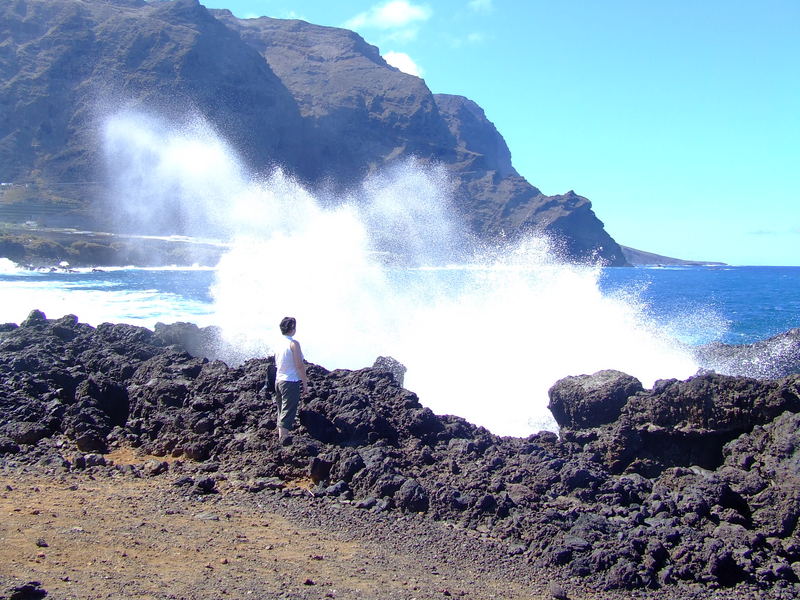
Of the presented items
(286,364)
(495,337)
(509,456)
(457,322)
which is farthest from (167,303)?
(509,456)

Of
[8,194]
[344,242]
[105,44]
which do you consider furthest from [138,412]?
[105,44]

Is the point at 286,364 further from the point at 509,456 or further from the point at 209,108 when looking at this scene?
the point at 209,108

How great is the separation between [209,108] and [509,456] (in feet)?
425

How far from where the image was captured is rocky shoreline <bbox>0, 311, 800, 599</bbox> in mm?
4766

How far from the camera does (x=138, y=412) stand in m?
7.75

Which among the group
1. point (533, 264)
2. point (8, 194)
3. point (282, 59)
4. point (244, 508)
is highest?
point (282, 59)

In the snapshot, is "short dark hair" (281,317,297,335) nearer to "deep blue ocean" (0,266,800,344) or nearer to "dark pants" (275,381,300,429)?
"dark pants" (275,381,300,429)

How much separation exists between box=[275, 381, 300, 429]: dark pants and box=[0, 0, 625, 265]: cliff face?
329ft

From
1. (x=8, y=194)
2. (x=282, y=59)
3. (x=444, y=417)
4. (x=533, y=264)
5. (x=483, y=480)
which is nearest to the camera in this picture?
(x=483, y=480)

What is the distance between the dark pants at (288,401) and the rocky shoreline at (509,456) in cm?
20

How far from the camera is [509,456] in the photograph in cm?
655

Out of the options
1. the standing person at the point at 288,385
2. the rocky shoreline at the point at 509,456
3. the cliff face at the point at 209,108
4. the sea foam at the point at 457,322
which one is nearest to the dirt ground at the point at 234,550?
the rocky shoreline at the point at 509,456

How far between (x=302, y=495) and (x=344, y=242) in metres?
32.8

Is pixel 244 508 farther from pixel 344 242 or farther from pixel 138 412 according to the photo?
pixel 344 242
